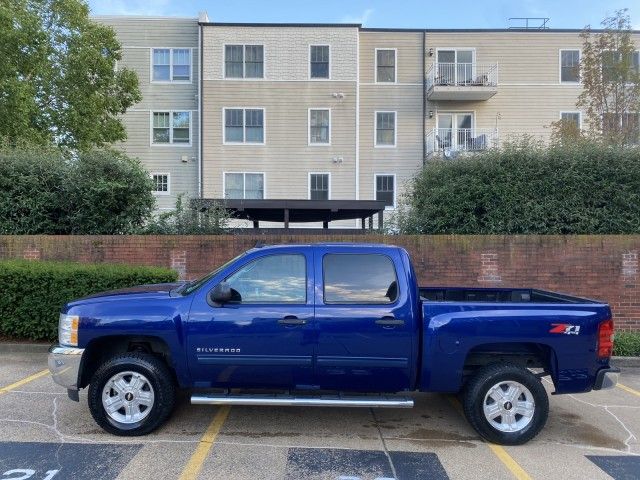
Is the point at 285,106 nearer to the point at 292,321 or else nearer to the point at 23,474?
the point at 292,321

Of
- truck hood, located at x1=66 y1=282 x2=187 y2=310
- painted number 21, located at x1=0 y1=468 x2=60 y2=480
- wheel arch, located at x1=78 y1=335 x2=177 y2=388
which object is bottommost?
painted number 21, located at x1=0 y1=468 x2=60 y2=480

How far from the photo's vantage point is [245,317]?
15.8 ft

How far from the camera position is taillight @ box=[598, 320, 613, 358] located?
4812 mm

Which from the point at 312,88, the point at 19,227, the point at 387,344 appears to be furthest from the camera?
the point at 312,88

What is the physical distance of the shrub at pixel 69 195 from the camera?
391 inches

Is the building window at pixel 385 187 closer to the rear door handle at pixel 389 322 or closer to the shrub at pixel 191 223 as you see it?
the shrub at pixel 191 223

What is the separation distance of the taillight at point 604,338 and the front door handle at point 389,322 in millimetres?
1858

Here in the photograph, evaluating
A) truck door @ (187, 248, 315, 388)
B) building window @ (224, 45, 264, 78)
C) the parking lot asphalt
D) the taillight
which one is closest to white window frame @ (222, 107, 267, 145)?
building window @ (224, 45, 264, 78)

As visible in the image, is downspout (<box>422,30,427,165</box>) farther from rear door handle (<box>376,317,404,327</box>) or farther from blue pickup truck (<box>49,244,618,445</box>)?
rear door handle (<box>376,317,404,327</box>)

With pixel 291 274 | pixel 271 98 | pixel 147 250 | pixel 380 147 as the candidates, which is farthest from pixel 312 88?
pixel 291 274

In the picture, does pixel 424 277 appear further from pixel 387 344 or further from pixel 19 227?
pixel 19 227

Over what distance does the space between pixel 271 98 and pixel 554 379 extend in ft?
68.1


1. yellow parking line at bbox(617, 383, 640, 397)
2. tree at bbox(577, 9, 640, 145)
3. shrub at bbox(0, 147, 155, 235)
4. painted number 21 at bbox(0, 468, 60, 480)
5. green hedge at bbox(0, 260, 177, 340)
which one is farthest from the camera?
tree at bbox(577, 9, 640, 145)

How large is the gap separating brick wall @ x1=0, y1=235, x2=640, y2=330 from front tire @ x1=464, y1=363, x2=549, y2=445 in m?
4.57
